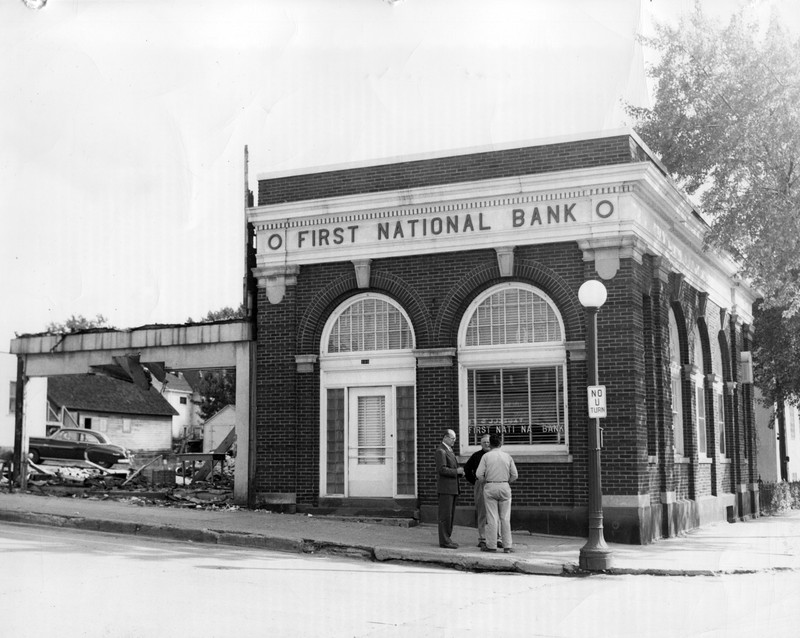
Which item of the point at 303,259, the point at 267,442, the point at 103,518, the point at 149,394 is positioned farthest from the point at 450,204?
the point at 149,394

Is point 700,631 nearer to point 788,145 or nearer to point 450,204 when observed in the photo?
point 450,204

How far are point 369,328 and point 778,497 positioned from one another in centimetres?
1598

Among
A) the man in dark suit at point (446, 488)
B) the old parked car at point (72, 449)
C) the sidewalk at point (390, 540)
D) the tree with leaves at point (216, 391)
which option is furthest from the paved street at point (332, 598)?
the tree with leaves at point (216, 391)

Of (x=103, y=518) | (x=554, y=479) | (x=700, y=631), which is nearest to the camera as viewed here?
(x=700, y=631)

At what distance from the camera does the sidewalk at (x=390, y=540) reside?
549 inches

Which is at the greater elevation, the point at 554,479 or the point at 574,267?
the point at 574,267

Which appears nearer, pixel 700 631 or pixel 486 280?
pixel 700 631

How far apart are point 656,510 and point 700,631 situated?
8887mm

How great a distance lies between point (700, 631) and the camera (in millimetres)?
9289

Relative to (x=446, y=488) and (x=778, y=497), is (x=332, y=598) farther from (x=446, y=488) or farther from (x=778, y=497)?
(x=778, y=497)

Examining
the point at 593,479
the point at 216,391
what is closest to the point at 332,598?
the point at 593,479

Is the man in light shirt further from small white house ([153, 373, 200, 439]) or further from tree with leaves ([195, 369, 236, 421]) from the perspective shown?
small white house ([153, 373, 200, 439])

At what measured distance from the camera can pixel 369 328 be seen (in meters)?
19.2

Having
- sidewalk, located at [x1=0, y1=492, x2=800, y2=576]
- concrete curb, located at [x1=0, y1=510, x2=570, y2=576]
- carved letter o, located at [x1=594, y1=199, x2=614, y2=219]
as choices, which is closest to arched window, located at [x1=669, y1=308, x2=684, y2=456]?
sidewalk, located at [x1=0, y1=492, x2=800, y2=576]
